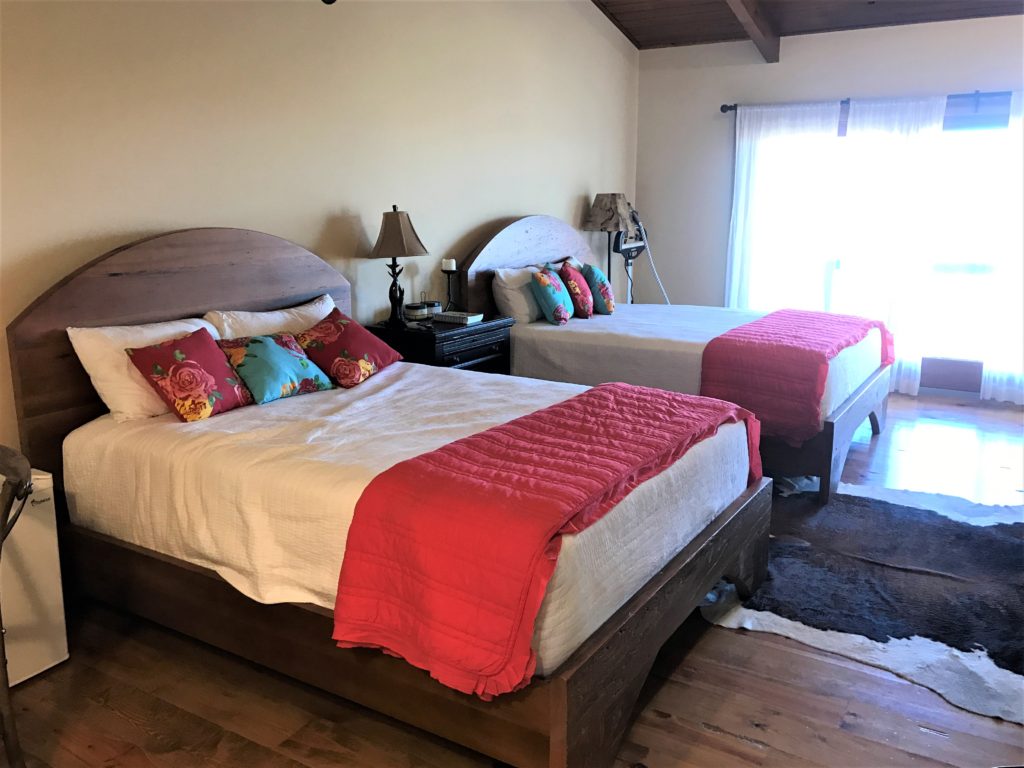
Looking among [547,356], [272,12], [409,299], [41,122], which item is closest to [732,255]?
[547,356]

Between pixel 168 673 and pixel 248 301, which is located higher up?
pixel 248 301

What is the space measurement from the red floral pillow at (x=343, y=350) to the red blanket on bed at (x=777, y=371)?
1.57 meters

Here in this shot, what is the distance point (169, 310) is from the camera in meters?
2.97

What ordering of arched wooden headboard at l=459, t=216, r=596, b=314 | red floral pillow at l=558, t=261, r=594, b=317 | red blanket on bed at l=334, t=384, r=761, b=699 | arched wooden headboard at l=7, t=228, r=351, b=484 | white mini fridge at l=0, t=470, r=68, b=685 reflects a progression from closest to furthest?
1. red blanket on bed at l=334, t=384, r=761, b=699
2. white mini fridge at l=0, t=470, r=68, b=685
3. arched wooden headboard at l=7, t=228, r=351, b=484
4. arched wooden headboard at l=459, t=216, r=596, b=314
5. red floral pillow at l=558, t=261, r=594, b=317

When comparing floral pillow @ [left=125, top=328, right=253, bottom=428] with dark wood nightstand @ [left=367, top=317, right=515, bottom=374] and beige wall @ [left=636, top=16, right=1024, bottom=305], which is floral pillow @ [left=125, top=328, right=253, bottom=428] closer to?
dark wood nightstand @ [left=367, top=317, right=515, bottom=374]

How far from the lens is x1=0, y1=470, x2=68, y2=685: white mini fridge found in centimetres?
230

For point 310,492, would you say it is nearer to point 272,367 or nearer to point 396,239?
point 272,367

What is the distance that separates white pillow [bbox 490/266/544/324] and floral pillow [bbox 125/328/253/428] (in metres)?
2.10

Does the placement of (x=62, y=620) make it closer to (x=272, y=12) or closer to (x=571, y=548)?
(x=571, y=548)

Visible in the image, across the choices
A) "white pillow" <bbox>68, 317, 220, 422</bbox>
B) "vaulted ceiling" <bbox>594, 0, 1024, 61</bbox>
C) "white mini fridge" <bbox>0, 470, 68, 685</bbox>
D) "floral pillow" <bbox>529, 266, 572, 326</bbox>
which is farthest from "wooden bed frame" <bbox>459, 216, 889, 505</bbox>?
"white mini fridge" <bbox>0, 470, 68, 685</bbox>

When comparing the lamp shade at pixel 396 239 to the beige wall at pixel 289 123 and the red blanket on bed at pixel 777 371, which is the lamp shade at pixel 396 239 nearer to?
the beige wall at pixel 289 123

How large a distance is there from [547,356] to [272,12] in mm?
2084

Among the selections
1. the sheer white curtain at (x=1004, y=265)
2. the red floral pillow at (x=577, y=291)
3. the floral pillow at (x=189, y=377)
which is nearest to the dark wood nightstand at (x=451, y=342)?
the red floral pillow at (x=577, y=291)

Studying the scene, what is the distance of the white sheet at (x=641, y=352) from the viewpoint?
393 centimetres
